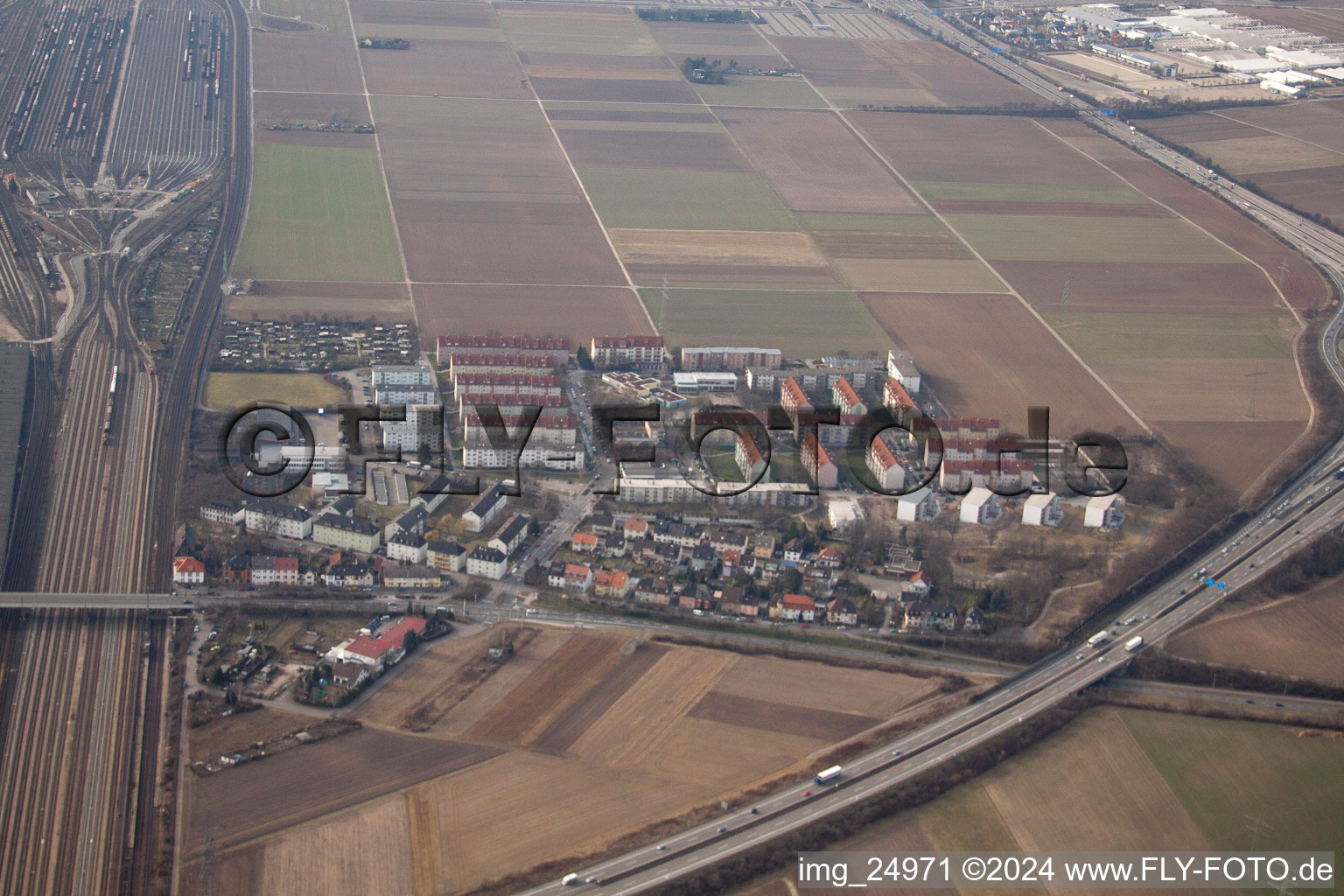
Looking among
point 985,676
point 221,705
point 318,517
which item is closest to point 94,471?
point 318,517

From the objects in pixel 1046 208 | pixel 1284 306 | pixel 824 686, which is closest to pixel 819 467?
pixel 824 686

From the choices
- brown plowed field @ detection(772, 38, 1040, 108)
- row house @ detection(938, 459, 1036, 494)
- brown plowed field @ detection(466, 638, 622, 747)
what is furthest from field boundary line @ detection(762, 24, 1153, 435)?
brown plowed field @ detection(466, 638, 622, 747)

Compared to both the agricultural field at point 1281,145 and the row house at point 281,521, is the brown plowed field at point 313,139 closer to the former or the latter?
the row house at point 281,521

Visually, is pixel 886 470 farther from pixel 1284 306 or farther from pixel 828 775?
pixel 1284 306

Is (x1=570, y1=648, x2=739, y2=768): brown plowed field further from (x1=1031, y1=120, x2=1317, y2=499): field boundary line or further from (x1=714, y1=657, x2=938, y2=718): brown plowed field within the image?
(x1=1031, y1=120, x2=1317, y2=499): field boundary line

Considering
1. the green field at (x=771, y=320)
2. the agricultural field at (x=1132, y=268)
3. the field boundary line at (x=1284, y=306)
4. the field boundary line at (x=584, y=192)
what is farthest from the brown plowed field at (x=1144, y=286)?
the field boundary line at (x=584, y=192)
